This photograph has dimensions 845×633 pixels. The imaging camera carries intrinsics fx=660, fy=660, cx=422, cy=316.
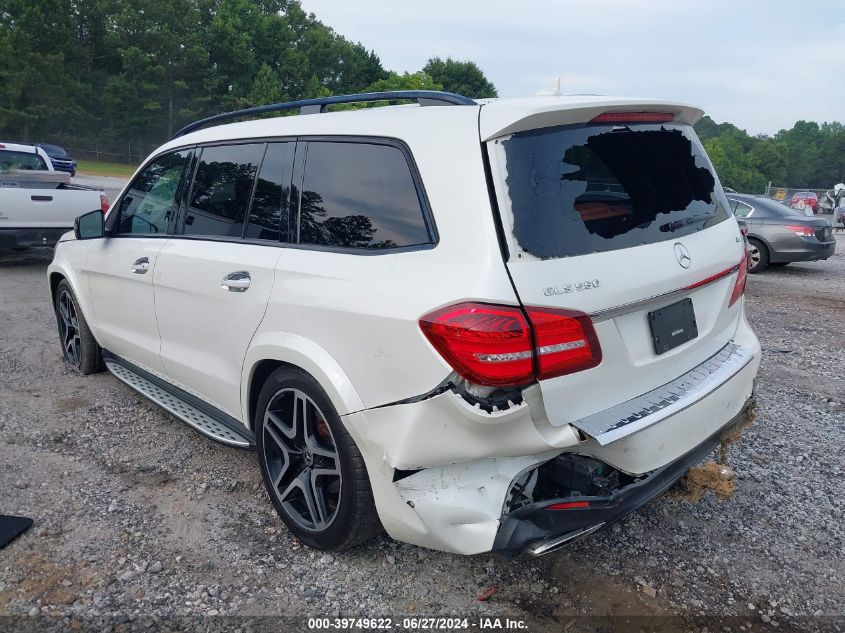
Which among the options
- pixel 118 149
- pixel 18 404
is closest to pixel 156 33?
pixel 118 149

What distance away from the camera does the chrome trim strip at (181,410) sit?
129 inches

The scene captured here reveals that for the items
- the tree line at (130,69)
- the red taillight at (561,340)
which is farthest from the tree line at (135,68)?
the red taillight at (561,340)

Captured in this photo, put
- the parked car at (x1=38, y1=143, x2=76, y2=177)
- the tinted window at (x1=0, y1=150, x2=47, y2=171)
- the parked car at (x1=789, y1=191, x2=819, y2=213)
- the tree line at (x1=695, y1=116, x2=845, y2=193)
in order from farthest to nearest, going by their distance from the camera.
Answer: the tree line at (x1=695, y1=116, x2=845, y2=193)
the parked car at (x1=789, y1=191, x2=819, y2=213)
the parked car at (x1=38, y1=143, x2=76, y2=177)
the tinted window at (x1=0, y1=150, x2=47, y2=171)

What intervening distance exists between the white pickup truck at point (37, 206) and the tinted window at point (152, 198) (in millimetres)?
4878

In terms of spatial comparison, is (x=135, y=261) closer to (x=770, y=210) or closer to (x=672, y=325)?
(x=672, y=325)

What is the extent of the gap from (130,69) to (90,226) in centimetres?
5679

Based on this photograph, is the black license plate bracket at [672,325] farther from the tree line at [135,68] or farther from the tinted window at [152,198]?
the tree line at [135,68]

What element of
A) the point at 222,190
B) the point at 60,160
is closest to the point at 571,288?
the point at 222,190

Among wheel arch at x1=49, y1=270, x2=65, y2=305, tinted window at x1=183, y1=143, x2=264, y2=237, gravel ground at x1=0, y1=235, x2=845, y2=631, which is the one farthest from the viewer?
wheel arch at x1=49, y1=270, x2=65, y2=305

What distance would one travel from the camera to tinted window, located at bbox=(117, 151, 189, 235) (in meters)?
3.81

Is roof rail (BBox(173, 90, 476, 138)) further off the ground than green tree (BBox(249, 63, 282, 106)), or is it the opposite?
green tree (BBox(249, 63, 282, 106))

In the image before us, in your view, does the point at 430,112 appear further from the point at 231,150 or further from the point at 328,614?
the point at 328,614

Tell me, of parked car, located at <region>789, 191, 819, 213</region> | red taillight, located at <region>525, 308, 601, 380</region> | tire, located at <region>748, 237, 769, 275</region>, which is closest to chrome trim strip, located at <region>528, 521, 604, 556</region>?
red taillight, located at <region>525, 308, 601, 380</region>

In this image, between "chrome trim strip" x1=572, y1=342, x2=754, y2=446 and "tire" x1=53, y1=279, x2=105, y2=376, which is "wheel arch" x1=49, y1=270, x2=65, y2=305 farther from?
"chrome trim strip" x1=572, y1=342, x2=754, y2=446
